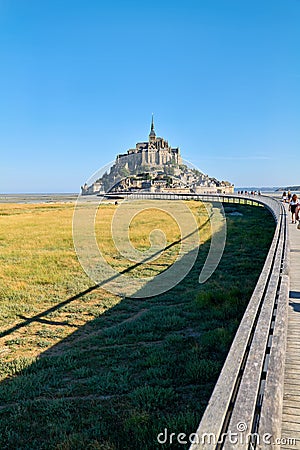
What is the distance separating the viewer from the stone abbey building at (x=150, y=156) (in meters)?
A: 39.0

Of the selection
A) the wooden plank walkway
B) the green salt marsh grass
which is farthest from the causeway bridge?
the green salt marsh grass

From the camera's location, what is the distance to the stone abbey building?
39.0m

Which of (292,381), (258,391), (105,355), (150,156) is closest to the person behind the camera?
(258,391)

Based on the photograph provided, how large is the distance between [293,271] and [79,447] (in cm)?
663

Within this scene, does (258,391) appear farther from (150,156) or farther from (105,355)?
(150,156)

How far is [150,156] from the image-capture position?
103500mm

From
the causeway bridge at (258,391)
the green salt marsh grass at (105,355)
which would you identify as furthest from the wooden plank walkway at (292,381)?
the green salt marsh grass at (105,355)

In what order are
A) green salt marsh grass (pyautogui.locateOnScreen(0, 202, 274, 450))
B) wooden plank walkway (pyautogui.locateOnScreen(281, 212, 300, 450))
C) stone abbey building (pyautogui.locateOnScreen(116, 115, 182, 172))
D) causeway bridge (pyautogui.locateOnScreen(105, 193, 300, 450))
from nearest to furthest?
causeway bridge (pyautogui.locateOnScreen(105, 193, 300, 450)), wooden plank walkway (pyautogui.locateOnScreen(281, 212, 300, 450)), green salt marsh grass (pyautogui.locateOnScreen(0, 202, 274, 450)), stone abbey building (pyautogui.locateOnScreen(116, 115, 182, 172))

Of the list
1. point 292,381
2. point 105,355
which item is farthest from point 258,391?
point 105,355

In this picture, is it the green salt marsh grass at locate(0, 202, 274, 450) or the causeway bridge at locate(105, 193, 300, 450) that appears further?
the green salt marsh grass at locate(0, 202, 274, 450)

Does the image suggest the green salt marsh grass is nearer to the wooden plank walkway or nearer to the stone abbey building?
the wooden plank walkway

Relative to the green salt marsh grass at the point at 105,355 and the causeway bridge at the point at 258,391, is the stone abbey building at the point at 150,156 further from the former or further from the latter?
the causeway bridge at the point at 258,391

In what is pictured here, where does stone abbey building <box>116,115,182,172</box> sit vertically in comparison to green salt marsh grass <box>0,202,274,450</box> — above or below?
above

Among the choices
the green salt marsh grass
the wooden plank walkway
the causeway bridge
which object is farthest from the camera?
the green salt marsh grass
